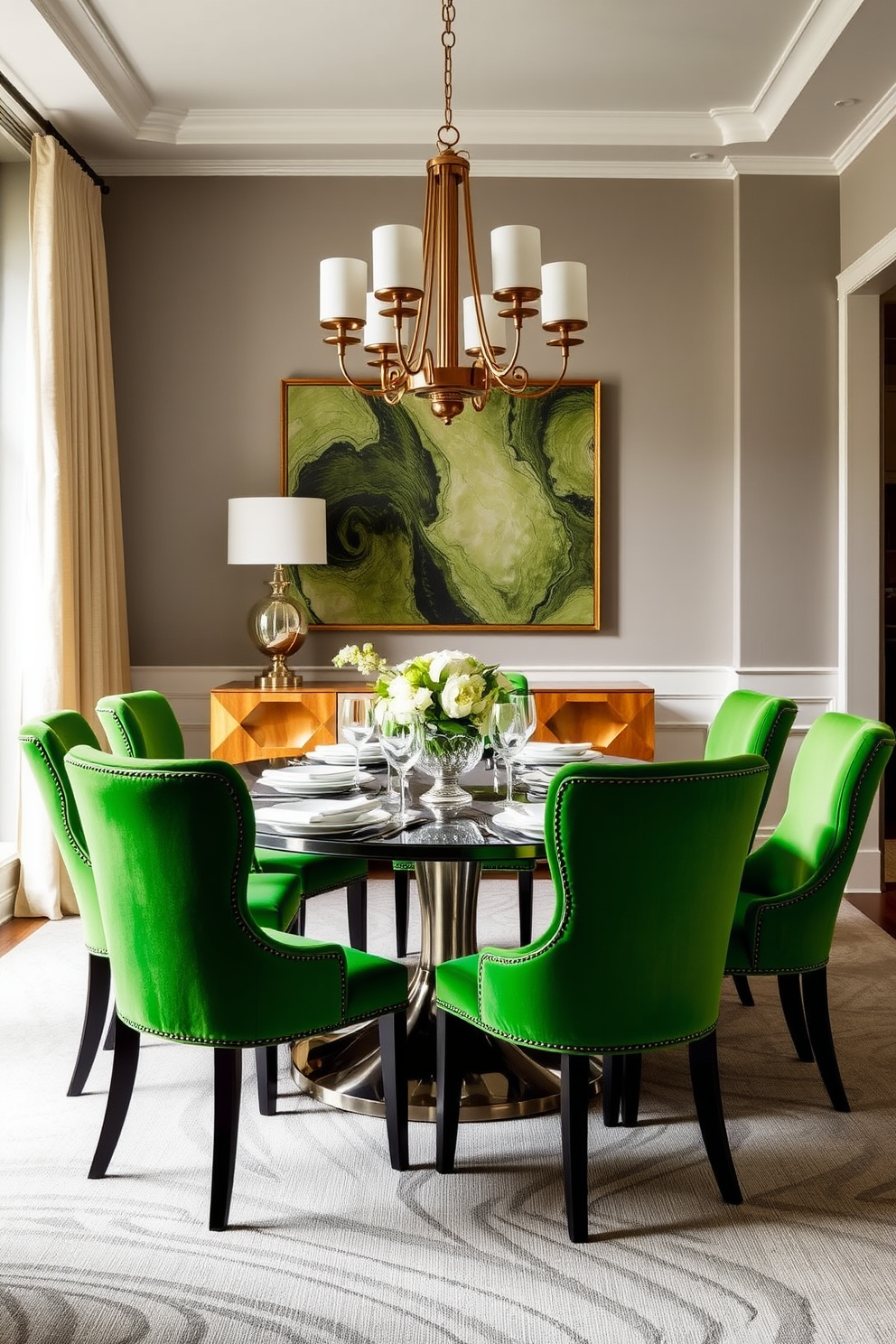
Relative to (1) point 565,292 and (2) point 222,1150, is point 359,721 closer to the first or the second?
(2) point 222,1150

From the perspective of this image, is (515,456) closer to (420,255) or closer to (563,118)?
(563,118)

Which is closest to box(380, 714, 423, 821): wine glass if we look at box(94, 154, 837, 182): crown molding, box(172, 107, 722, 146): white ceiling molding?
box(172, 107, 722, 146): white ceiling molding

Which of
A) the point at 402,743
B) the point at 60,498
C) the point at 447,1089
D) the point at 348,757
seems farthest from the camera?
the point at 60,498

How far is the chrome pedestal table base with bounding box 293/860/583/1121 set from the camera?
2695mm

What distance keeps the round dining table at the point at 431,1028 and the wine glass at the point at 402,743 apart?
0.08 m

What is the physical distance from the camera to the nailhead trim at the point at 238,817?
6.64 ft

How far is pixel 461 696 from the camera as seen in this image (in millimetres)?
2609

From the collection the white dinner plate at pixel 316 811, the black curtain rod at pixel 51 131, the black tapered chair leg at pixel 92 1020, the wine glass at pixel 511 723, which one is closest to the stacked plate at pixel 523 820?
the wine glass at pixel 511 723

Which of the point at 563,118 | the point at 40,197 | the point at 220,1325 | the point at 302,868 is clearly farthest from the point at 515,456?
the point at 220,1325

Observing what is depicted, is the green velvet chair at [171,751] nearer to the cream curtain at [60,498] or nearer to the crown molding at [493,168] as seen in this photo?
the cream curtain at [60,498]

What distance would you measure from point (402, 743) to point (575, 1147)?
35.6 inches

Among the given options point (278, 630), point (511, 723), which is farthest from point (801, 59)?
point (511, 723)

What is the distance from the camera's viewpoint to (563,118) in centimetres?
478

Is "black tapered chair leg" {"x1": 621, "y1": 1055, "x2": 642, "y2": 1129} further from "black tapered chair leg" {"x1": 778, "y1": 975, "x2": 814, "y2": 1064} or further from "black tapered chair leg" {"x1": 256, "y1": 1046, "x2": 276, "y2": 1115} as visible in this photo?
"black tapered chair leg" {"x1": 256, "y1": 1046, "x2": 276, "y2": 1115}
